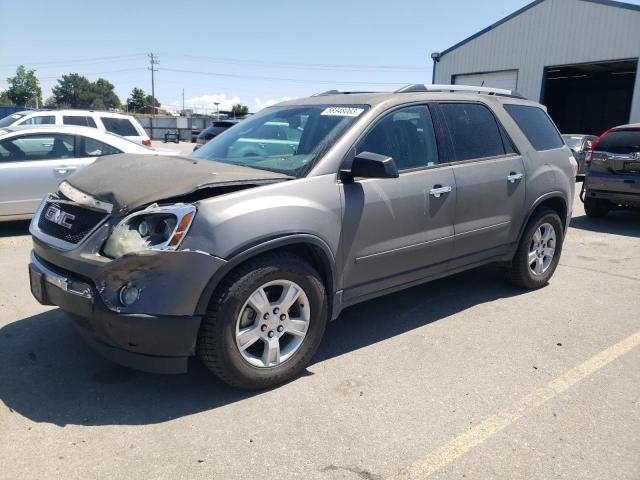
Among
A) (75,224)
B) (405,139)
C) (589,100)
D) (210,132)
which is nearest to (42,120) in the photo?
(210,132)

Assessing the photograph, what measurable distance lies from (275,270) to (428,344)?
1.52 metres

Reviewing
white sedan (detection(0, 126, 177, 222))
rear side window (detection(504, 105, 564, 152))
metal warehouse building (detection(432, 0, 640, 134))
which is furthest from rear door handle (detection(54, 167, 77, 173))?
metal warehouse building (detection(432, 0, 640, 134))

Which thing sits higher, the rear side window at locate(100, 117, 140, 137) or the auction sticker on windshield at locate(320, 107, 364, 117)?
the auction sticker on windshield at locate(320, 107, 364, 117)

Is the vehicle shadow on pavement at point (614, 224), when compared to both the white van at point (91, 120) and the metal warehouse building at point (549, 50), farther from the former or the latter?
the metal warehouse building at point (549, 50)

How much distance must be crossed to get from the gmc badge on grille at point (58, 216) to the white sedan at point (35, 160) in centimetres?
358

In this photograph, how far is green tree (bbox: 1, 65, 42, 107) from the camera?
104 m

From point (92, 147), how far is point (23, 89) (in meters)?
114

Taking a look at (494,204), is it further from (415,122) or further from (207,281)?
(207,281)

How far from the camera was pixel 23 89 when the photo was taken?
10444 centimetres

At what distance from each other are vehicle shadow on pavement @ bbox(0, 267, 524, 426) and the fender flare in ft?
2.04

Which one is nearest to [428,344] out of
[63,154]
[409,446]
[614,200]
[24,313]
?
[409,446]

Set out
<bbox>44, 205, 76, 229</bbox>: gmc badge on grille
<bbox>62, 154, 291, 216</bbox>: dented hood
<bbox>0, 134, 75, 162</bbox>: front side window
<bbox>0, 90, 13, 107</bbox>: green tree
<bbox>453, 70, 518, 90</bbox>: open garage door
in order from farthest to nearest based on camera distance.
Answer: <bbox>0, 90, 13, 107</bbox>: green tree < <bbox>453, 70, 518, 90</bbox>: open garage door < <bbox>0, 134, 75, 162</bbox>: front side window < <bbox>44, 205, 76, 229</bbox>: gmc badge on grille < <bbox>62, 154, 291, 216</bbox>: dented hood

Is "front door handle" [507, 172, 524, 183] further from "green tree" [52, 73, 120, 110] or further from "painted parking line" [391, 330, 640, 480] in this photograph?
"green tree" [52, 73, 120, 110]

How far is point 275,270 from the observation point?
3195mm
